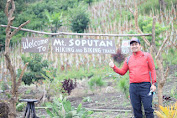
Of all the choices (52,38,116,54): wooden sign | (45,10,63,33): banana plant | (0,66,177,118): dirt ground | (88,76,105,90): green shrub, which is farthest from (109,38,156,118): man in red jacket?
(45,10,63,33): banana plant

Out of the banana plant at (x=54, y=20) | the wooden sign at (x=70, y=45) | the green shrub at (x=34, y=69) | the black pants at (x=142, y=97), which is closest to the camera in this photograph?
the black pants at (x=142, y=97)

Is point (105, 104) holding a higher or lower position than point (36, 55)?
lower

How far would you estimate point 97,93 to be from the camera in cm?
741

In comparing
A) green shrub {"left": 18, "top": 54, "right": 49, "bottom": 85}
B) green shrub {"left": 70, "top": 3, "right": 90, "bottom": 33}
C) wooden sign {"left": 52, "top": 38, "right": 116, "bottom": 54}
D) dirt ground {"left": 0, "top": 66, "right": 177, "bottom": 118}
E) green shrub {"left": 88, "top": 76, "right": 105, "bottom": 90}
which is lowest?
dirt ground {"left": 0, "top": 66, "right": 177, "bottom": 118}

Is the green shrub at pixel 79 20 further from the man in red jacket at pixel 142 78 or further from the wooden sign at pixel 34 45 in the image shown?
the man in red jacket at pixel 142 78

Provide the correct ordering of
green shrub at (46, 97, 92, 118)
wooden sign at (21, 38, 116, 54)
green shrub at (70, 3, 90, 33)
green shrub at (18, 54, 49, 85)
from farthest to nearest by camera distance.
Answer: green shrub at (70, 3, 90, 33), green shrub at (18, 54, 49, 85), wooden sign at (21, 38, 116, 54), green shrub at (46, 97, 92, 118)

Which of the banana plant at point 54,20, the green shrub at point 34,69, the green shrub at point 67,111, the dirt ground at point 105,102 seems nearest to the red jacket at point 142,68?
the green shrub at point 67,111

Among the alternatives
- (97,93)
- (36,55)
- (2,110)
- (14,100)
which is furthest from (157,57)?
(36,55)

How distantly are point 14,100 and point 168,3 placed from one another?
14695 mm

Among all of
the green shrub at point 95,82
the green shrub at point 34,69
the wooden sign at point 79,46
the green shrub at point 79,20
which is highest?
the green shrub at point 79,20

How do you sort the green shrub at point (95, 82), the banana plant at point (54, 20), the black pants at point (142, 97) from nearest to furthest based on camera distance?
the black pants at point (142, 97)
the green shrub at point (95, 82)
the banana plant at point (54, 20)

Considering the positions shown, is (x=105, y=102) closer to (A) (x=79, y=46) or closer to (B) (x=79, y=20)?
(A) (x=79, y=46)

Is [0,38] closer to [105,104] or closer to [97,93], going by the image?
[97,93]

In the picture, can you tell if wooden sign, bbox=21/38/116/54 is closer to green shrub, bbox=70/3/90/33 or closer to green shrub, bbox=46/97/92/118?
green shrub, bbox=46/97/92/118
